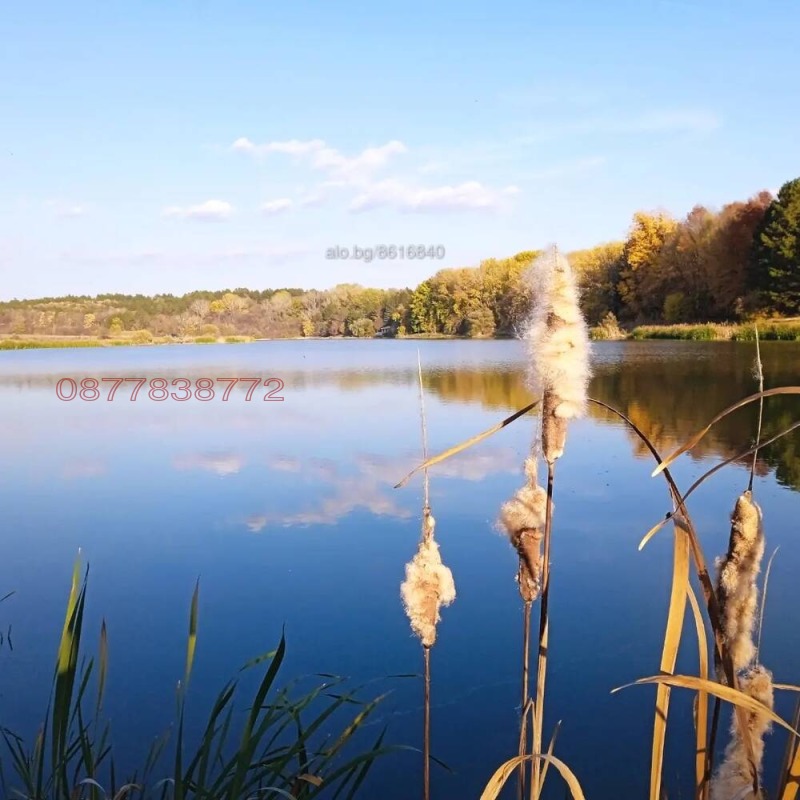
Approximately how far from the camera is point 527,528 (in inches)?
47.9

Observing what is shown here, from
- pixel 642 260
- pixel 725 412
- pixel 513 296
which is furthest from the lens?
pixel 642 260

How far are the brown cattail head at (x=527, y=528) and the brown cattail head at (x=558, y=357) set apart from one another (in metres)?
0.21

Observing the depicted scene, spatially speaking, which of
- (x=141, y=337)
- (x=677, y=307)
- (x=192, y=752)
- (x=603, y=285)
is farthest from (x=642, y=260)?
(x=192, y=752)

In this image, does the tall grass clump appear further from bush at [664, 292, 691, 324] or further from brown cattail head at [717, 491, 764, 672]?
bush at [664, 292, 691, 324]

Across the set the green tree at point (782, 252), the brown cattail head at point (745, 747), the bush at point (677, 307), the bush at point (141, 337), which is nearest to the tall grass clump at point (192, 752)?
the brown cattail head at point (745, 747)

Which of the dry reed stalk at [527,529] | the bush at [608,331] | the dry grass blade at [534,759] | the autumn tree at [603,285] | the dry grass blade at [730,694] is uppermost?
the autumn tree at [603,285]

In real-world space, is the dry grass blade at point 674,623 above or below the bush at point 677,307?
below

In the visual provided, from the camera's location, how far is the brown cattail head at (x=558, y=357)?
3.31 ft

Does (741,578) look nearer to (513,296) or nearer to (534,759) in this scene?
(534,759)

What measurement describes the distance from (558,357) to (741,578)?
0.37 m

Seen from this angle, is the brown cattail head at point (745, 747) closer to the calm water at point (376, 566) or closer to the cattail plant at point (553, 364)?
the cattail plant at point (553, 364)

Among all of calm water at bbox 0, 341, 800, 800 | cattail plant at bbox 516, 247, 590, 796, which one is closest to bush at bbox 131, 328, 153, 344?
calm water at bbox 0, 341, 800, 800

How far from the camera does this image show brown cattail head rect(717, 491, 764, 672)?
90cm

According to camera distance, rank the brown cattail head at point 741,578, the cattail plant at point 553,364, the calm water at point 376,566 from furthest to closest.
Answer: the calm water at point 376,566 < the cattail plant at point 553,364 < the brown cattail head at point 741,578
